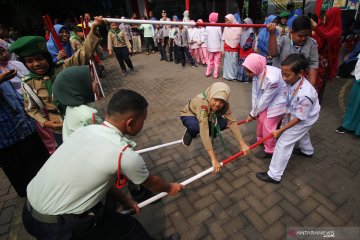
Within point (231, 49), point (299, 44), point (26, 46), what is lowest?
point (231, 49)

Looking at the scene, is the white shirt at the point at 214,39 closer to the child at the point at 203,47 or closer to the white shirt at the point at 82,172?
the child at the point at 203,47

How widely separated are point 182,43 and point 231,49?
268cm

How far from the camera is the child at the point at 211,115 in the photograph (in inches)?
97.4

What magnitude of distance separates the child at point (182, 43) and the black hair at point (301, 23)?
5.94m

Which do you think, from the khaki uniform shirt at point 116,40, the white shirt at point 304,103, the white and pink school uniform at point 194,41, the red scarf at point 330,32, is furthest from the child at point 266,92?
the khaki uniform shirt at point 116,40

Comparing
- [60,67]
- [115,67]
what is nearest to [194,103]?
[60,67]

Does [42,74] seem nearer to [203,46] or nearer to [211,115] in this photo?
[211,115]

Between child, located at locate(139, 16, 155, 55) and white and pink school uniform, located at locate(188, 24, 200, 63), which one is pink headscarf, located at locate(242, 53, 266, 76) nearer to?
white and pink school uniform, located at locate(188, 24, 200, 63)

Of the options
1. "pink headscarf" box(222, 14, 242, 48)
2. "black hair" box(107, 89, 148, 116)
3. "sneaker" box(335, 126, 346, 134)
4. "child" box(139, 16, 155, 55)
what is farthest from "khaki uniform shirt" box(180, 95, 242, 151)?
"child" box(139, 16, 155, 55)

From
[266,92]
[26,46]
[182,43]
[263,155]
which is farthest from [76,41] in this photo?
[263,155]

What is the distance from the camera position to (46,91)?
2.55m

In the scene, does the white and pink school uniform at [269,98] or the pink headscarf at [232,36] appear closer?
the white and pink school uniform at [269,98]

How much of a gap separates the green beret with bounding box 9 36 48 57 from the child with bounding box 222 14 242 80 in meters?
5.18

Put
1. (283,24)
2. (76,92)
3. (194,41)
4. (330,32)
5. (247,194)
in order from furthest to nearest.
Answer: (194,41) < (283,24) < (330,32) < (247,194) < (76,92)
